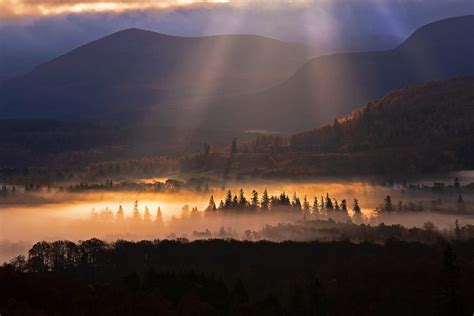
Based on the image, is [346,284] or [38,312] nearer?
[38,312]

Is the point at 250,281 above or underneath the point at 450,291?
underneath

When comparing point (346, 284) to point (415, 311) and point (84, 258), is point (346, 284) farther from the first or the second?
point (84, 258)

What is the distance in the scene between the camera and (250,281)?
166000 mm

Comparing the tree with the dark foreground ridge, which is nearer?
the tree

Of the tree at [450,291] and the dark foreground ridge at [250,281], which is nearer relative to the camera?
the tree at [450,291]

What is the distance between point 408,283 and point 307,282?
15751 millimetres

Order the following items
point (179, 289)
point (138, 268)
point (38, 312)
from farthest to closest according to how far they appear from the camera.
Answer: point (138, 268) → point (179, 289) → point (38, 312)

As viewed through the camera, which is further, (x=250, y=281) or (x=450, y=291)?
(x=250, y=281)

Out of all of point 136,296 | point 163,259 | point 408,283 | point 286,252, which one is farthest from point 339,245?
point 136,296

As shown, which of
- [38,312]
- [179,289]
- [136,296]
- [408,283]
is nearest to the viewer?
[38,312]

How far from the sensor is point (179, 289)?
137 metres

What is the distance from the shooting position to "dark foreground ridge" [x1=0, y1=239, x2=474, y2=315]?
11262 centimetres

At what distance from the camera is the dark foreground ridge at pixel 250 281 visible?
112625mm

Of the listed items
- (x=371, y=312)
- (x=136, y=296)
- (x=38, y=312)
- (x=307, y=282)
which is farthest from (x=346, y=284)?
(x=38, y=312)
